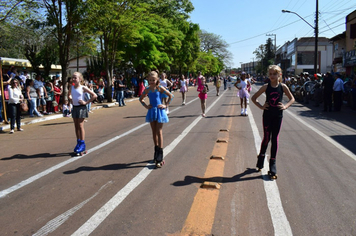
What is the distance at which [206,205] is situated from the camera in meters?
4.21

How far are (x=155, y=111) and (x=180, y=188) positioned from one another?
1.85 m

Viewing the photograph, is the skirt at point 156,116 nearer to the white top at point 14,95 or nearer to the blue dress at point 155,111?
the blue dress at point 155,111

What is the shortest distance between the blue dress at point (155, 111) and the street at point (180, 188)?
2.91 feet

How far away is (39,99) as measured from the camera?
15055 millimetres

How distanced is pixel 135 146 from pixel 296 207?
15.1 ft

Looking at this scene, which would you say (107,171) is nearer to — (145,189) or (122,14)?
(145,189)

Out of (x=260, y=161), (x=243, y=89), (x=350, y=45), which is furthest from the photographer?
(x=350, y=45)

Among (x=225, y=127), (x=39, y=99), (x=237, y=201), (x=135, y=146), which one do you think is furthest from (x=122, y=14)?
(x=237, y=201)

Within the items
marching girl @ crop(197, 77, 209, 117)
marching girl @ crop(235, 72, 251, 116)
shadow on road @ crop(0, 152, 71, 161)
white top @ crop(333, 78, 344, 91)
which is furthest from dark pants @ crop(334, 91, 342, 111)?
shadow on road @ crop(0, 152, 71, 161)

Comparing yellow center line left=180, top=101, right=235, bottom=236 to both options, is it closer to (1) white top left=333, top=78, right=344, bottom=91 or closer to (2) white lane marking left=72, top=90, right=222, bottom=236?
(2) white lane marking left=72, top=90, right=222, bottom=236

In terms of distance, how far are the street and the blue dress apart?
0.89 metres

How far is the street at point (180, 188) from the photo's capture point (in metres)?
3.72

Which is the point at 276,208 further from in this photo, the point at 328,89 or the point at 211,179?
the point at 328,89

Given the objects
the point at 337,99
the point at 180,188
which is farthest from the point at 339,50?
the point at 180,188
